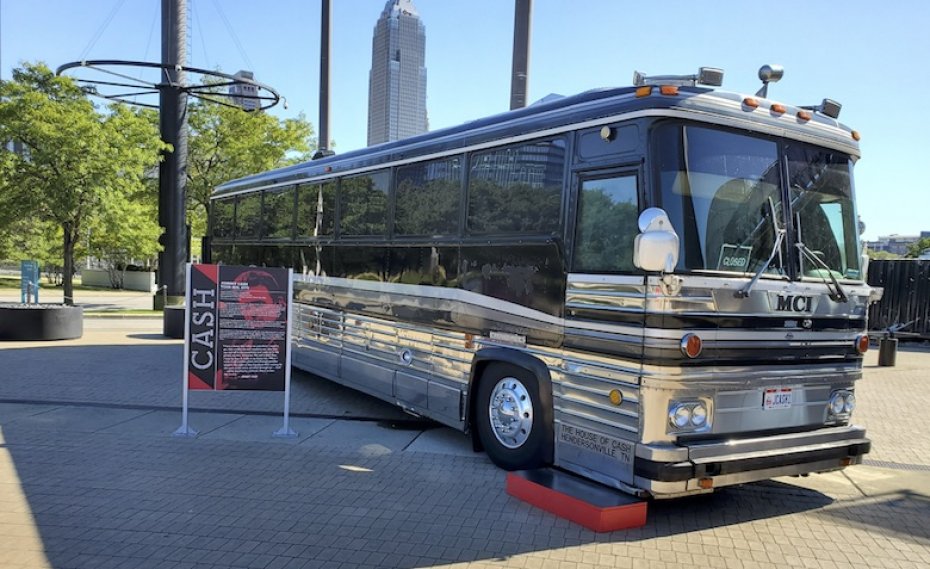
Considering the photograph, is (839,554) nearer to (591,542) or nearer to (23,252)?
(591,542)

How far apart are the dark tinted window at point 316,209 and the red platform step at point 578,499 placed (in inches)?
182

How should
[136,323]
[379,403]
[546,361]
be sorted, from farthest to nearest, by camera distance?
[136,323]
[379,403]
[546,361]

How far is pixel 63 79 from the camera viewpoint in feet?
65.7

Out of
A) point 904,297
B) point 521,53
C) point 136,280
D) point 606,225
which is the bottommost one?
point 136,280

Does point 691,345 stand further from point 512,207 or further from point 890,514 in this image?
point 890,514

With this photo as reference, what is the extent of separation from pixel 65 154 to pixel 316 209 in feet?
45.3

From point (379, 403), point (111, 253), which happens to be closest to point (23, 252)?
point (111, 253)

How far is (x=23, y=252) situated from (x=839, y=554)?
122 ft

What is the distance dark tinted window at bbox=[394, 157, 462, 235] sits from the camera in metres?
6.44

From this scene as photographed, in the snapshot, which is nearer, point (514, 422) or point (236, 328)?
point (514, 422)

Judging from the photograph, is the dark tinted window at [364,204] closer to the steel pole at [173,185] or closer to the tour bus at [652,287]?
the tour bus at [652,287]

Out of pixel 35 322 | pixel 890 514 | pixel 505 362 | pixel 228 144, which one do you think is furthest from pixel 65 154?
pixel 890 514

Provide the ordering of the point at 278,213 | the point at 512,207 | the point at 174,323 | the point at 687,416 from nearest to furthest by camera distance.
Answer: the point at 687,416
the point at 512,207
the point at 278,213
the point at 174,323

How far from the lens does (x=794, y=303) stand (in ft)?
15.8
